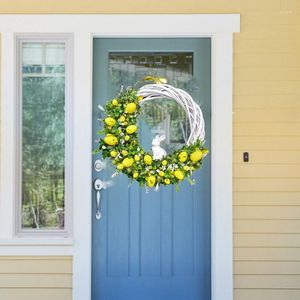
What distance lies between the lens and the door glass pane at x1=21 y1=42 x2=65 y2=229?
11.4ft

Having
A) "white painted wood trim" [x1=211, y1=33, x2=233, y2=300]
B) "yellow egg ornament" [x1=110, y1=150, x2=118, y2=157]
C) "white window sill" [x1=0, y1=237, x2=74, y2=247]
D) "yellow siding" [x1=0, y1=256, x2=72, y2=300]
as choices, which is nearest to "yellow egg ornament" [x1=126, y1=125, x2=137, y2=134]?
"yellow egg ornament" [x1=110, y1=150, x2=118, y2=157]

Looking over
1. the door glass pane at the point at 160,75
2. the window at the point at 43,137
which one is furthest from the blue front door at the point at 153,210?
the window at the point at 43,137

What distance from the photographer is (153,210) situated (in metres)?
3.54

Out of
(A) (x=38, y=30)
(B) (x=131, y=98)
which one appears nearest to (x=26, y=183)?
(A) (x=38, y=30)

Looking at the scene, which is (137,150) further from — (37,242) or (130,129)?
(37,242)

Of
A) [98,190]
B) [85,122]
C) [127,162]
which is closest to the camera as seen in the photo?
[127,162]

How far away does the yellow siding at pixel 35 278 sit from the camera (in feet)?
11.3

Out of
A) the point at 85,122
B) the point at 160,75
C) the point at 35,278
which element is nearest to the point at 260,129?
the point at 160,75

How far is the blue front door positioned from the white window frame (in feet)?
0.59

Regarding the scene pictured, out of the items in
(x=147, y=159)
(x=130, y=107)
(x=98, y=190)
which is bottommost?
(x=98, y=190)

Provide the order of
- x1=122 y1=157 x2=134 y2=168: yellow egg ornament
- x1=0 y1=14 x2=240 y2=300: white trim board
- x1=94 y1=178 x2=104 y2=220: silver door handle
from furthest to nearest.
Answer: x1=94 y1=178 x2=104 y2=220: silver door handle < x1=0 y1=14 x2=240 y2=300: white trim board < x1=122 y1=157 x2=134 y2=168: yellow egg ornament

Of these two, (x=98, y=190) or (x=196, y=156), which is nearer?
(x=196, y=156)

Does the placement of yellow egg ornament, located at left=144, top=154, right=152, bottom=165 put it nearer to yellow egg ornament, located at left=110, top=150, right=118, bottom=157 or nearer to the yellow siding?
yellow egg ornament, located at left=110, top=150, right=118, bottom=157

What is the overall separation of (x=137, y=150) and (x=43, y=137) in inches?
44.4
